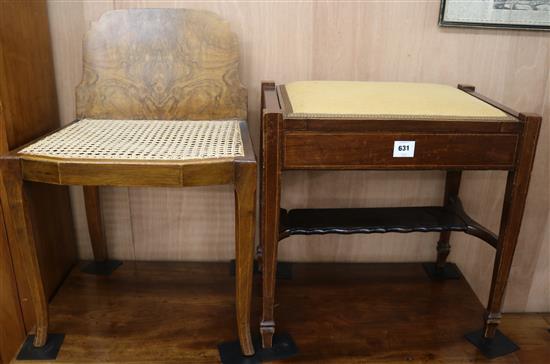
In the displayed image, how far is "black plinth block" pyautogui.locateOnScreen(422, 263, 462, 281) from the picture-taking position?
151cm

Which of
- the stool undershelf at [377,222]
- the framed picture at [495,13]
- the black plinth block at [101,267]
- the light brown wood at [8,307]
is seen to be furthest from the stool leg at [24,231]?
the framed picture at [495,13]

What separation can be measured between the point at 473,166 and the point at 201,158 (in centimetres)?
58

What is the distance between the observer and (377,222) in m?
1.18

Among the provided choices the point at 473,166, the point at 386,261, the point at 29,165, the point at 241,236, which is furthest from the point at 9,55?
the point at 386,261

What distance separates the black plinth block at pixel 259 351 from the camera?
1112 mm

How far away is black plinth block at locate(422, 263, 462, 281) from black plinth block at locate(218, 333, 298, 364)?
58cm

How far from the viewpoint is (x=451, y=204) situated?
4.69 feet

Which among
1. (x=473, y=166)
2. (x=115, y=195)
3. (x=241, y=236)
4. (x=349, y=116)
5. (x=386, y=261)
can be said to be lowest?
(x=386, y=261)

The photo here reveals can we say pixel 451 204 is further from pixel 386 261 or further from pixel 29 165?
pixel 29 165

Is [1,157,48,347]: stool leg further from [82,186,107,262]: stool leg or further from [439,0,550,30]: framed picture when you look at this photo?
[439,0,550,30]: framed picture

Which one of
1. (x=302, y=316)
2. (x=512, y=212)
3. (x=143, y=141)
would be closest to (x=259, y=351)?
(x=302, y=316)

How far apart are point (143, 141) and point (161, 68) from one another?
0.31 metres

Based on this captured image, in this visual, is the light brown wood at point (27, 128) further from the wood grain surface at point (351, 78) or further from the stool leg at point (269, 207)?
the stool leg at point (269, 207)

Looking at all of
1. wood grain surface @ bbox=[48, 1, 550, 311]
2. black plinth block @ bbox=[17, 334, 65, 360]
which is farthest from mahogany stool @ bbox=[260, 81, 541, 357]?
black plinth block @ bbox=[17, 334, 65, 360]
